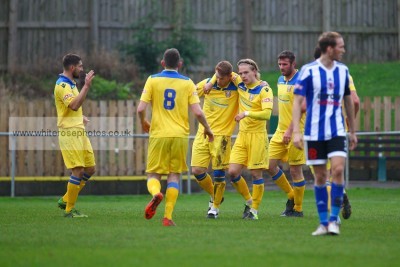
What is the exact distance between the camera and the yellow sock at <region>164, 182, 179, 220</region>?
1244 centimetres

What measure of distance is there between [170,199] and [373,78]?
58.4 ft

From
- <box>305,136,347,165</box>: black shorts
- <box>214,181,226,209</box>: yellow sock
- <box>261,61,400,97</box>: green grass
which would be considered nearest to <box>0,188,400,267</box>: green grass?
<box>214,181,226,209</box>: yellow sock

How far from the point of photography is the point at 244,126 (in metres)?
14.5

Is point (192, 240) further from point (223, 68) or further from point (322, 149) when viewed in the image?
point (223, 68)

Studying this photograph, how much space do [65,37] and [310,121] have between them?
1938cm

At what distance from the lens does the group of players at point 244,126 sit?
433 inches

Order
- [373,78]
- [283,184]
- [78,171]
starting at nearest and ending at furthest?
[78,171]
[283,184]
[373,78]

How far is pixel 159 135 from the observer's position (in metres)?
12.6

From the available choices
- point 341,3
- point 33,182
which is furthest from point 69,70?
point 341,3

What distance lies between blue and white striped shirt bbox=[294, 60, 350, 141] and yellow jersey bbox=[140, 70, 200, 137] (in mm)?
1973

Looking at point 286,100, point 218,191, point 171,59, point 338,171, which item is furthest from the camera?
point 286,100

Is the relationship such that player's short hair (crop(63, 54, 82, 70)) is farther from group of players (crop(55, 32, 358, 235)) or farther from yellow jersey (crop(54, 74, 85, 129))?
yellow jersey (crop(54, 74, 85, 129))

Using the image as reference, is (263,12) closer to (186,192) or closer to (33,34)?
(33,34)

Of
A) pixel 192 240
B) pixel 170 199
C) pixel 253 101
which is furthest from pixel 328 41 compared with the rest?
pixel 253 101
